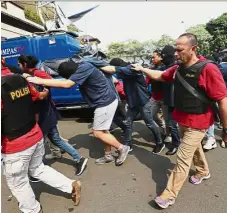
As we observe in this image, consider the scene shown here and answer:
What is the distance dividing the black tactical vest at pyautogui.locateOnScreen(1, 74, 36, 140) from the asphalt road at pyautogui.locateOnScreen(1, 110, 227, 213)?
1.11 metres

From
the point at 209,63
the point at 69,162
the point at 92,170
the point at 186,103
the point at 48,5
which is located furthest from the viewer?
the point at 48,5

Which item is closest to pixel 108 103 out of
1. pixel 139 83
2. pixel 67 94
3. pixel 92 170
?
pixel 139 83

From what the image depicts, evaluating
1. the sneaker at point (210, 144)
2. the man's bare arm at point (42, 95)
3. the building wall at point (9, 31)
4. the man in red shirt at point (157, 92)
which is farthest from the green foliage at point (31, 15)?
the sneaker at point (210, 144)

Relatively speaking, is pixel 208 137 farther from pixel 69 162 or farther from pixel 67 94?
pixel 67 94

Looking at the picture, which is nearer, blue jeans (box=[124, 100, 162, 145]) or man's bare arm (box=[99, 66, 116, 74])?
man's bare arm (box=[99, 66, 116, 74])

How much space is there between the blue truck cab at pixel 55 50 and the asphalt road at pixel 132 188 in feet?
9.20

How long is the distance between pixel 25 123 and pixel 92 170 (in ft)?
5.53

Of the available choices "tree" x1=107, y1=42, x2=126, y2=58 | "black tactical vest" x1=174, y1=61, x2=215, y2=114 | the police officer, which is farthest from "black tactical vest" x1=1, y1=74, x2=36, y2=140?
"tree" x1=107, y1=42, x2=126, y2=58

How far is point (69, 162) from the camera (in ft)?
13.6

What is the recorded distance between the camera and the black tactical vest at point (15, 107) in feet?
7.30

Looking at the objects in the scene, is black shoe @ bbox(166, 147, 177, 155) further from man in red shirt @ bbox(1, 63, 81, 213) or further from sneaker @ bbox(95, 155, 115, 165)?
man in red shirt @ bbox(1, 63, 81, 213)

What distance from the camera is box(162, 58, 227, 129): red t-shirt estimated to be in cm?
247

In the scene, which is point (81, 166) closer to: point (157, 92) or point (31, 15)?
point (157, 92)

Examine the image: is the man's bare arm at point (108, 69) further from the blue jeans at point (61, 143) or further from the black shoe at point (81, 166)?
the black shoe at point (81, 166)
